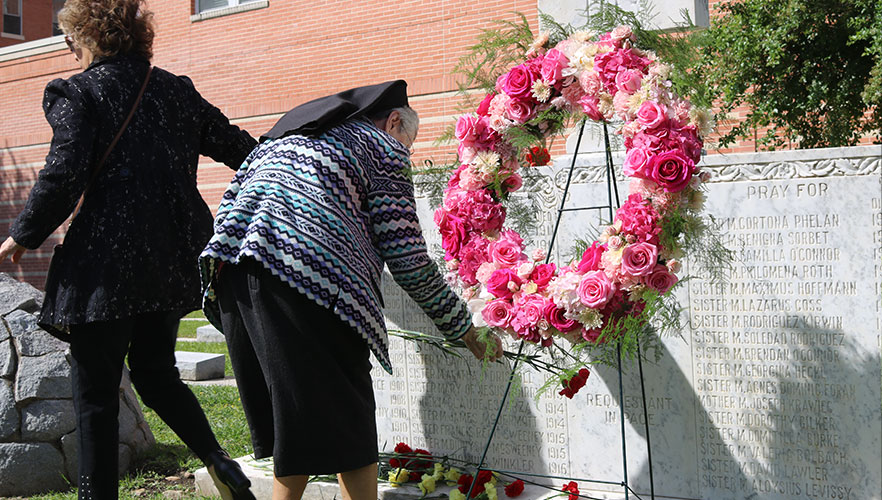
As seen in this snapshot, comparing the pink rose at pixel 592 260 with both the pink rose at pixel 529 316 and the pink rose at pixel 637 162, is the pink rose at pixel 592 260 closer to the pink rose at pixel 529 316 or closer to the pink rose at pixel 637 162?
the pink rose at pixel 529 316

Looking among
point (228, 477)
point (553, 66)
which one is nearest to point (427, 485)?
point (228, 477)

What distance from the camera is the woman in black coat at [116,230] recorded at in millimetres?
3131

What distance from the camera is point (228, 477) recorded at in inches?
133

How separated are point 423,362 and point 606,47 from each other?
1919 mm

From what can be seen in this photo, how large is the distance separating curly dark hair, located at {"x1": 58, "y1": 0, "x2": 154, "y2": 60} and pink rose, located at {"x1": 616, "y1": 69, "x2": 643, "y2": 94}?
196cm

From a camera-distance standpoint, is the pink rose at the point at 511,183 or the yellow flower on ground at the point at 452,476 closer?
the pink rose at the point at 511,183

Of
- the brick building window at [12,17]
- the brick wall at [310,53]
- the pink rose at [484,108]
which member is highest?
the brick building window at [12,17]

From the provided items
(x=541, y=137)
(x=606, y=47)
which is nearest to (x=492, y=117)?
(x=541, y=137)

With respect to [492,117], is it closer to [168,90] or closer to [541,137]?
[541,137]

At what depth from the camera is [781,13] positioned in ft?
22.4

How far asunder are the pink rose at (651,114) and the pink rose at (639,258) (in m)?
0.42

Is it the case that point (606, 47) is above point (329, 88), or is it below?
below

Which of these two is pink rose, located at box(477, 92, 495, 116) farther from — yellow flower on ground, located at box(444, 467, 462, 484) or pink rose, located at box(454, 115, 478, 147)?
yellow flower on ground, located at box(444, 467, 462, 484)

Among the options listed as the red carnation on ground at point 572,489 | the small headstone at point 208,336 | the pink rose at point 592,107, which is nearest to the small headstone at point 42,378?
the red carnation on ground at point 572,489
